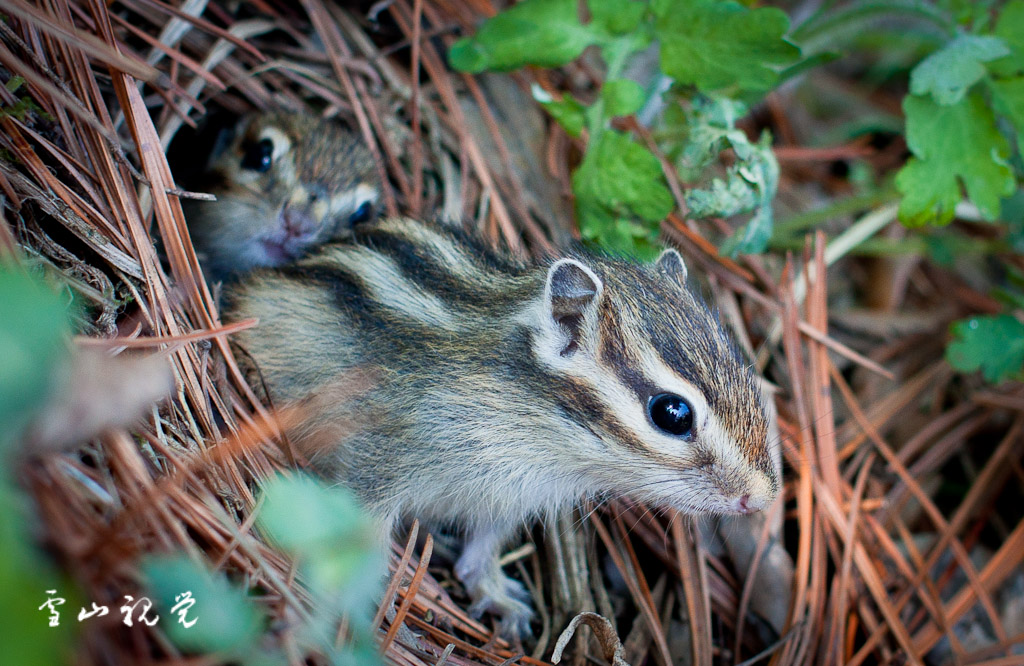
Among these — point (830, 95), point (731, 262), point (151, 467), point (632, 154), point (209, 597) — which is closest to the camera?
point (209, 597)

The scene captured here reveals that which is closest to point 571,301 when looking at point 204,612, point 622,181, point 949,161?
point 622,181

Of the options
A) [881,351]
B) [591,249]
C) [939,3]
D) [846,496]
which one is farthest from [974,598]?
[939,3]

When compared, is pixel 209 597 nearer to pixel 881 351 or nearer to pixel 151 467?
pixel 151 467

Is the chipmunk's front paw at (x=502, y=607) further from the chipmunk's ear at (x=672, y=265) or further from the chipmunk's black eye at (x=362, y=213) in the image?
the chipmunk's black eye at (x=362, y=213)

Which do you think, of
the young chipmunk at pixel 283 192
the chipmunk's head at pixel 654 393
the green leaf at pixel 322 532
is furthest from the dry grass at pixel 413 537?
the chipmunk's head at pixel 654 393

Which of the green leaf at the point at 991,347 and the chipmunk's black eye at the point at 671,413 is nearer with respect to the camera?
the chipmunk's black eye at the point at 671,413

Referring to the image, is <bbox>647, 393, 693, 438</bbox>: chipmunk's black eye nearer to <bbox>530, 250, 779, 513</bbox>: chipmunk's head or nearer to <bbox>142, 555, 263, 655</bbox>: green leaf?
<bbox>530, 250, 779, 513</bbox>: chipmunk's head

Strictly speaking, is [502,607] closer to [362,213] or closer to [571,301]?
[571,301]
